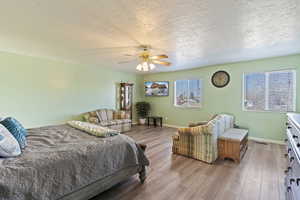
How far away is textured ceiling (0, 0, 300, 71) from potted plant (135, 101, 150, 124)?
376 cm

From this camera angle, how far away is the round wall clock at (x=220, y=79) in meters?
5.09

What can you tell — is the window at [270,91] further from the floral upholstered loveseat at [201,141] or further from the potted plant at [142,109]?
the potted plant at [142,109]

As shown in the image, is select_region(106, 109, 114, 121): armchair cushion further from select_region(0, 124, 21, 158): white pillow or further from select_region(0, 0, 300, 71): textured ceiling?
select_region(0, 124, 21, 158): white pillow

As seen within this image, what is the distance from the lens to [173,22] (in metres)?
2.28

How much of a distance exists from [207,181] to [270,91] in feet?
12.4

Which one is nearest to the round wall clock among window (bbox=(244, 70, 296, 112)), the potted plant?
window (bbox=(244, 70, 296, 112))

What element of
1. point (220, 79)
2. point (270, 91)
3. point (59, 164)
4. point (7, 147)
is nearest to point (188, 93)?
point (220, 79)

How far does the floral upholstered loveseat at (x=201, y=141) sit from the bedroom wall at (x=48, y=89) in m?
3.89

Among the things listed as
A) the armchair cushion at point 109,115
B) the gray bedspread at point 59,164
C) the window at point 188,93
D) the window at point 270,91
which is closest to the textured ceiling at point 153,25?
the window at point 270,91

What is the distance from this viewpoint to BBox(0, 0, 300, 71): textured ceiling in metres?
1.87

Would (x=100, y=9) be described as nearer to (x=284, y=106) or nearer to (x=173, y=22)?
(x=173, y=22)

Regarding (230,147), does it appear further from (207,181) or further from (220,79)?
(220,79)

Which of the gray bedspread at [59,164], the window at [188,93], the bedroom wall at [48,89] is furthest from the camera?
the window at [188,93]

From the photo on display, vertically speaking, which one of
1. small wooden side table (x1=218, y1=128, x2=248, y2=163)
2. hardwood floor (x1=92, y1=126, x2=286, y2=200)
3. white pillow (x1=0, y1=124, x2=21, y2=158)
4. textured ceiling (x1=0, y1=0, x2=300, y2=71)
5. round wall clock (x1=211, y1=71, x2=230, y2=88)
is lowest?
hardwood floor (x1=92, y1=126, x2=286, y2=200)
